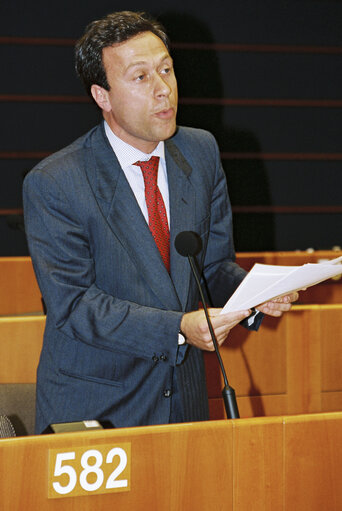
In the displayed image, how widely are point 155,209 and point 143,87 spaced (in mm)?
295

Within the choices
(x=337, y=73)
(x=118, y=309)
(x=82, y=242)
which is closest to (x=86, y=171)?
(x=82, y=242)

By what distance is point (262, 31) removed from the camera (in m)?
5.36

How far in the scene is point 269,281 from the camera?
4.00 ft

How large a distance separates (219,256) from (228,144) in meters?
3.89

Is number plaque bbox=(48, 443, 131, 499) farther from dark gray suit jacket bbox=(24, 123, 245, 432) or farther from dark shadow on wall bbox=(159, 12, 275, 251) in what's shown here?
dark shadow on wall bbox=(159, 12, 275, 251)

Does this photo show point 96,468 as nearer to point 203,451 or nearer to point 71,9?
point 203,451

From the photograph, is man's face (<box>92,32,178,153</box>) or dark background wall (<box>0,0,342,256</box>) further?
dark background wall (<box>0,0,342,256</box>)

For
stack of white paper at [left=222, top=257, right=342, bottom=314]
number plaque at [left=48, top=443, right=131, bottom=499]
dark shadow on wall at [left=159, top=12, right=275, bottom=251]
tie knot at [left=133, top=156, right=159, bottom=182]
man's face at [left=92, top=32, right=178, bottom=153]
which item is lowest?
number plaque at [left=48, top=443, right=131, bottom=499]

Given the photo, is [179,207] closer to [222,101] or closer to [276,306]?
[276,306]

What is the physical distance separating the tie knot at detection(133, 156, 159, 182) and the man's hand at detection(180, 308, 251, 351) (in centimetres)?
40

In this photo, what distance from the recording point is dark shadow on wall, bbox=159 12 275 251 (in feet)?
17.4

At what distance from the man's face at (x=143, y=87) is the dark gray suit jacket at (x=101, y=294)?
104mm

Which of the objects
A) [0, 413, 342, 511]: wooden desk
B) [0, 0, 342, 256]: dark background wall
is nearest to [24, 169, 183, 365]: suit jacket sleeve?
[0, 413, 342, 511]: wooden desk

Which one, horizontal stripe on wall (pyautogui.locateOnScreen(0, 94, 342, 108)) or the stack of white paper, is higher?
horizontal stripe on wall (pyautogui.locateOnScreen(0, 94, 342, 108))
